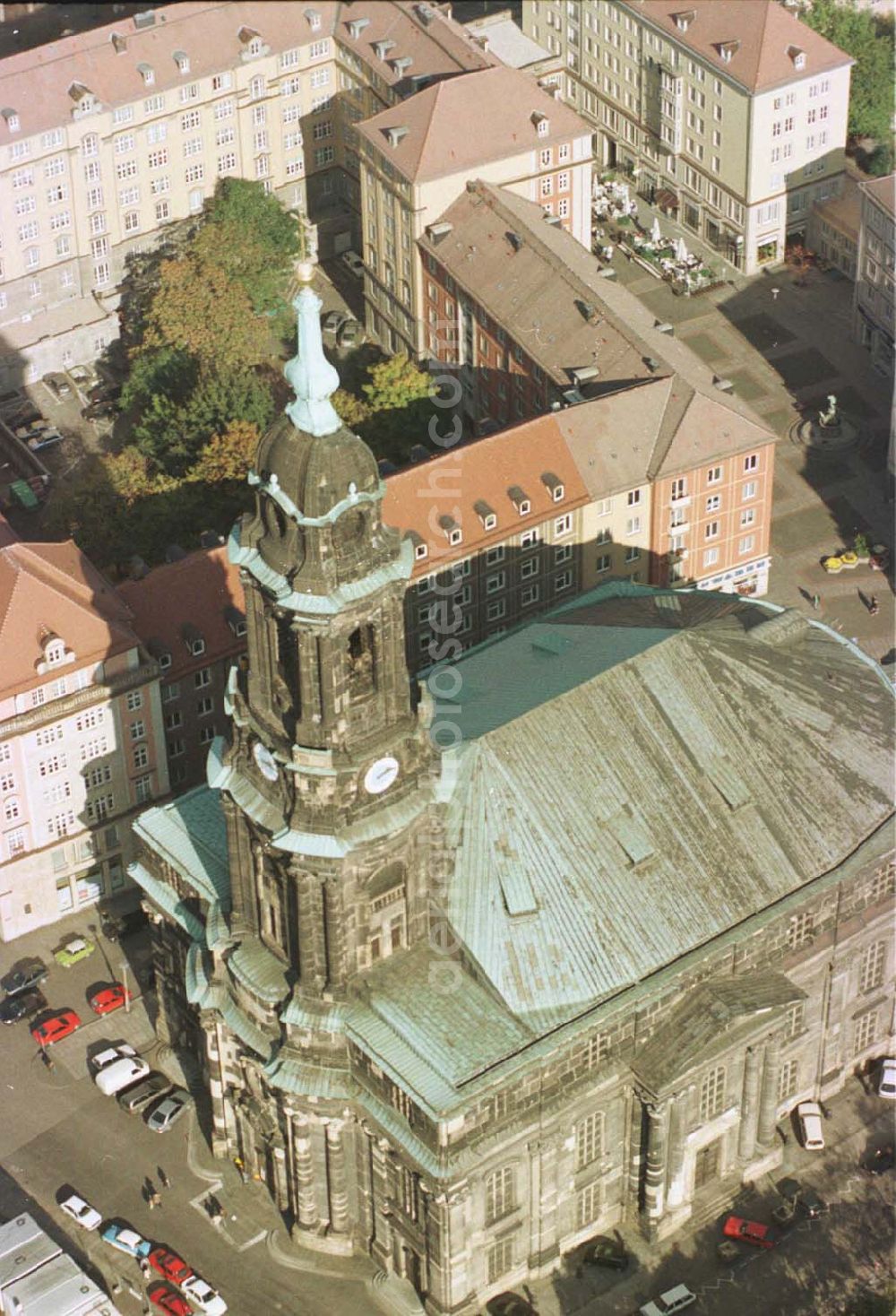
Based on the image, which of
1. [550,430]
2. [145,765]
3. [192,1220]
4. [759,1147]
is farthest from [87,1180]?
[550,430]


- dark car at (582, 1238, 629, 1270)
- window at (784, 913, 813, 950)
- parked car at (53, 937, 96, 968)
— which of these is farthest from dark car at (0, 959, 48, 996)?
window at (784, 913, 813, 950)

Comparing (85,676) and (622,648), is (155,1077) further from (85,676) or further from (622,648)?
(622,648)

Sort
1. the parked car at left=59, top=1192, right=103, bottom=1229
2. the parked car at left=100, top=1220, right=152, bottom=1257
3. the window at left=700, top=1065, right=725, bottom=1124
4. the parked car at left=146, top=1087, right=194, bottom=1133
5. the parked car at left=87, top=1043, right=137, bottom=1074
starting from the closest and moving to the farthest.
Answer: the window at left=700, top=1065, right=725, bottom=1124 → the parked car at left=100, top=1220, right=152, bottom=1257 → the parked car at left=59, top=1192, right=103, bottom=1229 → the parked car at left=146, top=1087, right=194, bottom=1133 → the parked car at left=87, top=1043, right=137, bottom=1074

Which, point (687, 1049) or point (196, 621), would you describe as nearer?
point (687, 1049)

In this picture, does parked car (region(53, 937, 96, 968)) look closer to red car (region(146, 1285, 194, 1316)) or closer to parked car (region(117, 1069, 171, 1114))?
parked car (region(117, 1069, 171, 1114))

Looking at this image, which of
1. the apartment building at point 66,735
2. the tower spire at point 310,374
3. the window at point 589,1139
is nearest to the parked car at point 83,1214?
the apartment building at point 66,735

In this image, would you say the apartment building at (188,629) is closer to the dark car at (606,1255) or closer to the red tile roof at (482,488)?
the red tile roof at (482,488)
